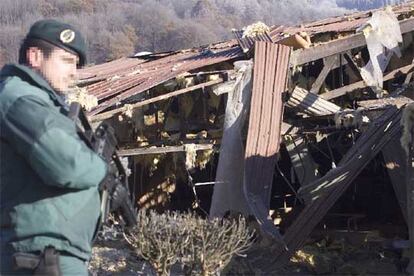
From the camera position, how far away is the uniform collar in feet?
10.2

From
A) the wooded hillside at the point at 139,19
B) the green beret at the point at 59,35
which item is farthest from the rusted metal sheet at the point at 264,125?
the wooded hillside at the point at 139,19

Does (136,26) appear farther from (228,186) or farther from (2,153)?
(2,153)

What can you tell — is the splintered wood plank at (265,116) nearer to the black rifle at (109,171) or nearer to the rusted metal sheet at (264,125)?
the rusted metal sheet at (264,125)

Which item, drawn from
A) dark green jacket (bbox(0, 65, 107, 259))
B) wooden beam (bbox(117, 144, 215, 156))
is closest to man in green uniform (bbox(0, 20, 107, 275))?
dark green jacket (bbox(0, 65, 107, 259))

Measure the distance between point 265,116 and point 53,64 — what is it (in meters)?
7.59

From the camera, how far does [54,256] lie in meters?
2.99

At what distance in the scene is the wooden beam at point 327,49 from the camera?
447 inches

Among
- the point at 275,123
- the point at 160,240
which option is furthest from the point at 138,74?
the point at 160,240

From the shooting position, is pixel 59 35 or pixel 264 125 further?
pixel 264 125

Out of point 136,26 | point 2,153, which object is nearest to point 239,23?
point 136,26

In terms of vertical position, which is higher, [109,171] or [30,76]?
[30,76]

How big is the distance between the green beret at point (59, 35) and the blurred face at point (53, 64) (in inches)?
1.4

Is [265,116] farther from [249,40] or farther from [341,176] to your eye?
[249,40]

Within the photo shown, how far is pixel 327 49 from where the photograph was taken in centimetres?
1173
